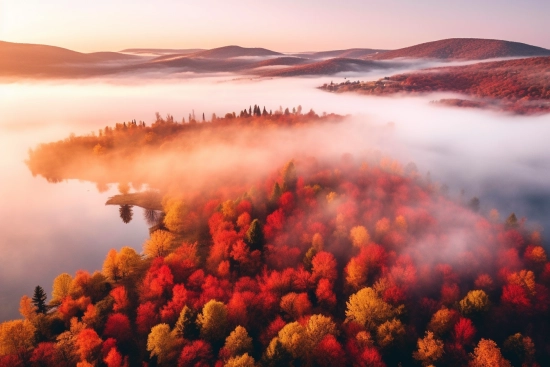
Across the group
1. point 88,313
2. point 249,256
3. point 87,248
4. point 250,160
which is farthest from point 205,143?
point 88,313

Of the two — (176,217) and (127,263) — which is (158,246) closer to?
(127,263)

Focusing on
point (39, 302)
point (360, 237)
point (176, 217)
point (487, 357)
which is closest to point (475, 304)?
point (487, 357)

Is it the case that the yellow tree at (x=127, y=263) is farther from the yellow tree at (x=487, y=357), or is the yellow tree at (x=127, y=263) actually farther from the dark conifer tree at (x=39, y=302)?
the yellow tree at (x=487, y=357)

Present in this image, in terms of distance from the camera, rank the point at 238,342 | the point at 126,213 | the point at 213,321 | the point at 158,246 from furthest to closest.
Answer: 1. the point at 126,213
2. the point at 158,246
3. the point at 213,321
4. the point at 238,342

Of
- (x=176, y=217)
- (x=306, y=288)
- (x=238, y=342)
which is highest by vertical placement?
(x=176, y=217)

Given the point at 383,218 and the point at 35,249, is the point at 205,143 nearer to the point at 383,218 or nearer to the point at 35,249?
the point at 35,249

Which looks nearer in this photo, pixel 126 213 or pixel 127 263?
pixel 127 263

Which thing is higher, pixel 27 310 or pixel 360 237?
pixel 360 237
